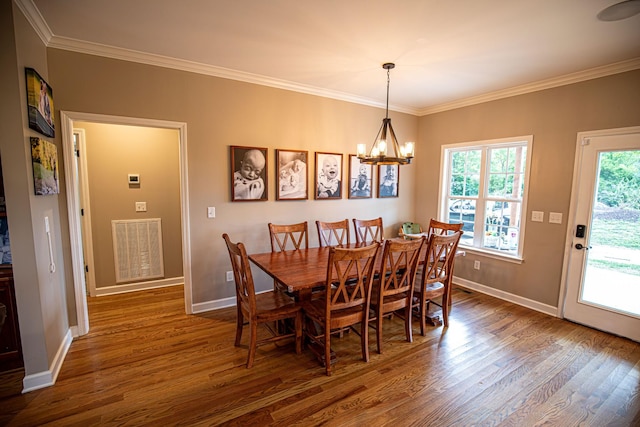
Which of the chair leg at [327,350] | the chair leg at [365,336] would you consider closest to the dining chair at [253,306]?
the chair leg at [327,350]

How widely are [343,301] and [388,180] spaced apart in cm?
269

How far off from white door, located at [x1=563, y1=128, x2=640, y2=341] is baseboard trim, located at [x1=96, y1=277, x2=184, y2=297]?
16.3ft

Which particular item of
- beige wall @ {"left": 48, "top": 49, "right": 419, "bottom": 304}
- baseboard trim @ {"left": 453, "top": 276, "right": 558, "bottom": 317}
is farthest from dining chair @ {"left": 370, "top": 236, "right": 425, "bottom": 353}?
baseboard trim @ {"left": 453, "top": 276, "right": 558, "bottom": 317}

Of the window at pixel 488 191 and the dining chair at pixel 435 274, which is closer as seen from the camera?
the dining chair at pixel 435 274

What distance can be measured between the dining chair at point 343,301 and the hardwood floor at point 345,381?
0.28 m

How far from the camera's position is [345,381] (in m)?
2.18

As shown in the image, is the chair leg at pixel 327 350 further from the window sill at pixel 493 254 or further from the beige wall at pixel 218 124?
the window sill at pixel 493 254

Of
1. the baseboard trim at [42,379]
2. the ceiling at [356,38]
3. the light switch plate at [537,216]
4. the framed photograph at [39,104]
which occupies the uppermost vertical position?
the ceiling at [356,38]

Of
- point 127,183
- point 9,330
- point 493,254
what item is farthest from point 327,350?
point 127,183

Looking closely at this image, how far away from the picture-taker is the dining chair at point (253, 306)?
7.15ft

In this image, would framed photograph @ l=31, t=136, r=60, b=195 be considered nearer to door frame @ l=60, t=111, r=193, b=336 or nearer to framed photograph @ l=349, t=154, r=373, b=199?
door frame @ l=60, t=111, r=193, b=336

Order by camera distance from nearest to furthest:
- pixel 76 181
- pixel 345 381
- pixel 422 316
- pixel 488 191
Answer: pixel 345 381
pixel 76 181
pixel 422 316
pixel 488 191

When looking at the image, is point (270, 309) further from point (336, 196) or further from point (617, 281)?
point (617, 281)

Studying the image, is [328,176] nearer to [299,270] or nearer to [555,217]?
[299,270]
